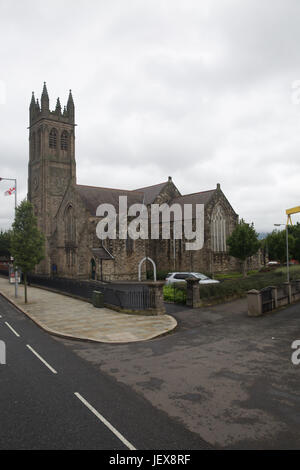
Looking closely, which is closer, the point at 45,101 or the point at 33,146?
the point at 45,101

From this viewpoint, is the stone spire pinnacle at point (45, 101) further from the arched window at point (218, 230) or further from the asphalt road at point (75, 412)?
the asphalt road at point (75, 412)

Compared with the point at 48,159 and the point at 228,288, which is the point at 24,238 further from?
the point at 48,159

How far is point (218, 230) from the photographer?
4034cm

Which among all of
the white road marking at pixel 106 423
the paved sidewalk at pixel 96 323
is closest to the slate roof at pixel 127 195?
the paved sidewalk at pixel 96 323

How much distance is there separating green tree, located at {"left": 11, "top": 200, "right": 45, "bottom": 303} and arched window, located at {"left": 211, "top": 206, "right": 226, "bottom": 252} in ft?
76.7

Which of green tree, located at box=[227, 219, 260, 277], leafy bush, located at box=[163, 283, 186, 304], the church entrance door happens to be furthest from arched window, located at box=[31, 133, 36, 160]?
leafy bush, located at box=[163, 283, 186, 304]

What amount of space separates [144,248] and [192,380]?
34.5 meters

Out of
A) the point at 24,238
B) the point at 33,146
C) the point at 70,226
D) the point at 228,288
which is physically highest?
the point at 33,146

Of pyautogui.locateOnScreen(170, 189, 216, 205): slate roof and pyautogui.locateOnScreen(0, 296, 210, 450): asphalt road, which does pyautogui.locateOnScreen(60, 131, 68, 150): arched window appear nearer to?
pyautogui.locateOnScreen(170, 189, 216, 205): slate roof

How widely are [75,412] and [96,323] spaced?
8.59 meters

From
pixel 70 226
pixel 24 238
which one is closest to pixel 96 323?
pixel 24 238

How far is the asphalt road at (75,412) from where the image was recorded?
536 centimetres

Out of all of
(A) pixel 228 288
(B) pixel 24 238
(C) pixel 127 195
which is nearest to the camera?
(A) pixel 228 288
